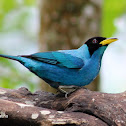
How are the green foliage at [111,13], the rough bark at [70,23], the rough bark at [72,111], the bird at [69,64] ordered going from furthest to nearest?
the green foliage at [111,13] < the rough bark at [70,23] < the bird at [69,64] < the rough bark at [72,111]

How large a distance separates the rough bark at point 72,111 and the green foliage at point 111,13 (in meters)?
3.66

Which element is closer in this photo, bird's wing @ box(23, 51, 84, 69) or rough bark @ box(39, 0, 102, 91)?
bird's wing @ box(23, 51, 84, 69)

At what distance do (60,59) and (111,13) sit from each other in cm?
346

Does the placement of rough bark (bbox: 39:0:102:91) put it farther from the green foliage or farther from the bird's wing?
the green foliage

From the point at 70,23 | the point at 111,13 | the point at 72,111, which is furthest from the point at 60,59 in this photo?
the point at 111,13

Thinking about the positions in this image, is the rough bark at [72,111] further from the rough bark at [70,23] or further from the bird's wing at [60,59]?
the rough bark at [70,23]

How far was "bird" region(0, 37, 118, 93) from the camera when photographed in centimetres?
404

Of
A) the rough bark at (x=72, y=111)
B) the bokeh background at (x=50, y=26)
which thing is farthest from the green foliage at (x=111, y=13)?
the rough bark at (x=72, y=111)

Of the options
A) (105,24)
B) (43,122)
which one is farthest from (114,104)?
(105,24)

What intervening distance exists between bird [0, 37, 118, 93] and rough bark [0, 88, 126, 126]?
0.28 meters

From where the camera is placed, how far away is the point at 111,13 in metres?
7.36

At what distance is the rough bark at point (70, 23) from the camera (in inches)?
213

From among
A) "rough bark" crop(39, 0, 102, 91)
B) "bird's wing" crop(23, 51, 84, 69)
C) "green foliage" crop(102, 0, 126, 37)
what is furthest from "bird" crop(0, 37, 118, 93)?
"green foliage" crop(102, 0, 126, 37)

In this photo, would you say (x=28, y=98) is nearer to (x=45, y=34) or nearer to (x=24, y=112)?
(x=24, y=112)
